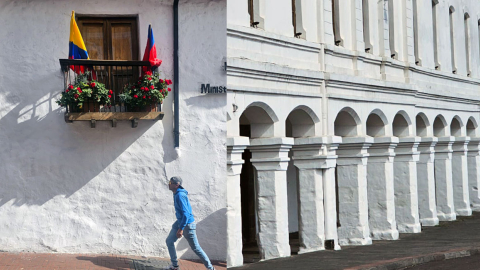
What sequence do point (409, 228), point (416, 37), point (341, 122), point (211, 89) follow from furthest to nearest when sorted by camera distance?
point (416, 37) → point (409, 228) → point (341, 122) → point (211, 89)

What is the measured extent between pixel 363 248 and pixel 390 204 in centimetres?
318

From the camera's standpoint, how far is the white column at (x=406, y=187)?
2434cm

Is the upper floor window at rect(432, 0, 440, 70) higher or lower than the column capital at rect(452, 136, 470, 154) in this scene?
higher

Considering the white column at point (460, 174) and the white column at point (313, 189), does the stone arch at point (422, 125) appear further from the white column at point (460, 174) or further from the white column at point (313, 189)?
the white column at point (313, 189)

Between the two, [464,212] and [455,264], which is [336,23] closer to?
[455,264]

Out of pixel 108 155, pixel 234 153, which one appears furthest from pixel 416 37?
pixel 108 155

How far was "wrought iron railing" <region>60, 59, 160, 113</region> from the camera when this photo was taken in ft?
30.9

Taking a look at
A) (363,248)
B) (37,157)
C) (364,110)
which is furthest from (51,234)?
(364,110)

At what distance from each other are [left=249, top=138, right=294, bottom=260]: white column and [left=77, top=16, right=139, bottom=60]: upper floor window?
23.4 feet

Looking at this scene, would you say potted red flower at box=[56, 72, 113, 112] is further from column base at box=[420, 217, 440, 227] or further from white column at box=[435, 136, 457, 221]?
white column at box=[435, 136, 457, 221]

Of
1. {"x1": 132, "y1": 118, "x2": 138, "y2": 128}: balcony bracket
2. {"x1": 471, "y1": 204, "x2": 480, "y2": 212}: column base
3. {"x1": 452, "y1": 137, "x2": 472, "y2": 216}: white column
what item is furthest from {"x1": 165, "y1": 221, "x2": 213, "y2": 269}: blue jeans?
{"x1": 471, "y1": 204, "x2": 480, "y2": 212}: column base

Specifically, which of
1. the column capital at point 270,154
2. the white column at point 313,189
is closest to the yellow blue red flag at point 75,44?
the column capital at point 270,154

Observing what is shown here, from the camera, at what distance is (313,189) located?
740 inches

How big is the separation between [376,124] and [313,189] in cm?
478
